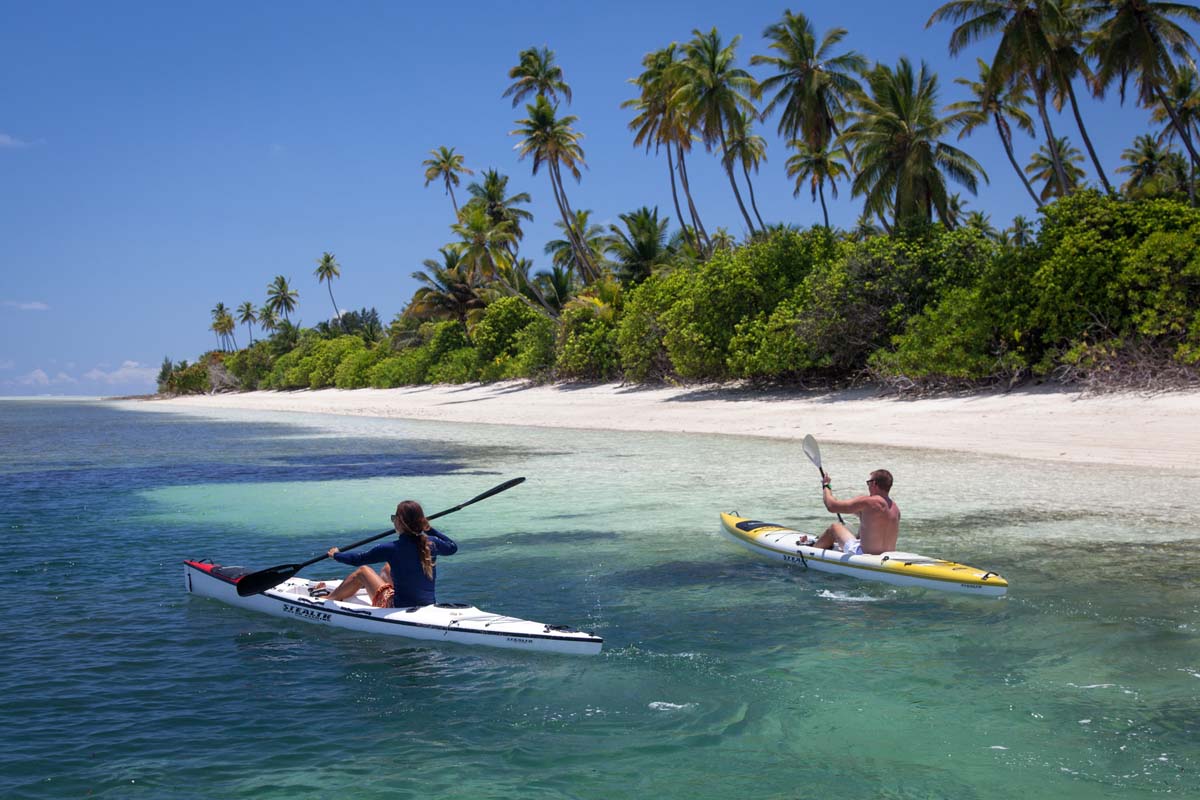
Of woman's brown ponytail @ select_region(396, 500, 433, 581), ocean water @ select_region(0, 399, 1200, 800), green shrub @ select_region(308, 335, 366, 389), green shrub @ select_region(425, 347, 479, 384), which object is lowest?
ocean water @ select_region(0, 399, 1200, 800)

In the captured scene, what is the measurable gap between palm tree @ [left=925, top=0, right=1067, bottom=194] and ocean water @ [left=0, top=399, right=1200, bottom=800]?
2242cm

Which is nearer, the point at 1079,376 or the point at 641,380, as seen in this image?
the point at 1079,376

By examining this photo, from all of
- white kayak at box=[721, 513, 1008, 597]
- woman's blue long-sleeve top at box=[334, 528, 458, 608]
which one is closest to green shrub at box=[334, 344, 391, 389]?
white kayak at box=[721, 513, 1008, 597]

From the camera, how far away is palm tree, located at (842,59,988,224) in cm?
3344

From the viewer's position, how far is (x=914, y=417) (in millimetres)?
22328

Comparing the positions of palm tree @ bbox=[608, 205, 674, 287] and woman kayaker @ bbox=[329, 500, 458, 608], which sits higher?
palm tree @ bbox=[608, 205, 674, 287]

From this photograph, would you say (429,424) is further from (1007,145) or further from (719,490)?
(1007,145)

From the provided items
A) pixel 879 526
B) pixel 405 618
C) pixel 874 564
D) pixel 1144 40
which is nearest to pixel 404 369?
pixel 1144 40

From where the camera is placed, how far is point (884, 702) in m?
5.51

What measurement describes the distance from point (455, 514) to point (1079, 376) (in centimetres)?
1584

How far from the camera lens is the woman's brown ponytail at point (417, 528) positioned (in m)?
6.69

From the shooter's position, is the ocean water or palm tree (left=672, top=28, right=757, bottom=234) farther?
palm tree (left=672, top=28, right=757, bottom=234)

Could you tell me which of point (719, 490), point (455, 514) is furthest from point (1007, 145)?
point (455, 514)

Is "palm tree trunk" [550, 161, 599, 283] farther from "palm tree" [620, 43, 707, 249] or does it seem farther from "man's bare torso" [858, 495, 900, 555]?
"man's bare torso" [858, 495, 900, 555]
